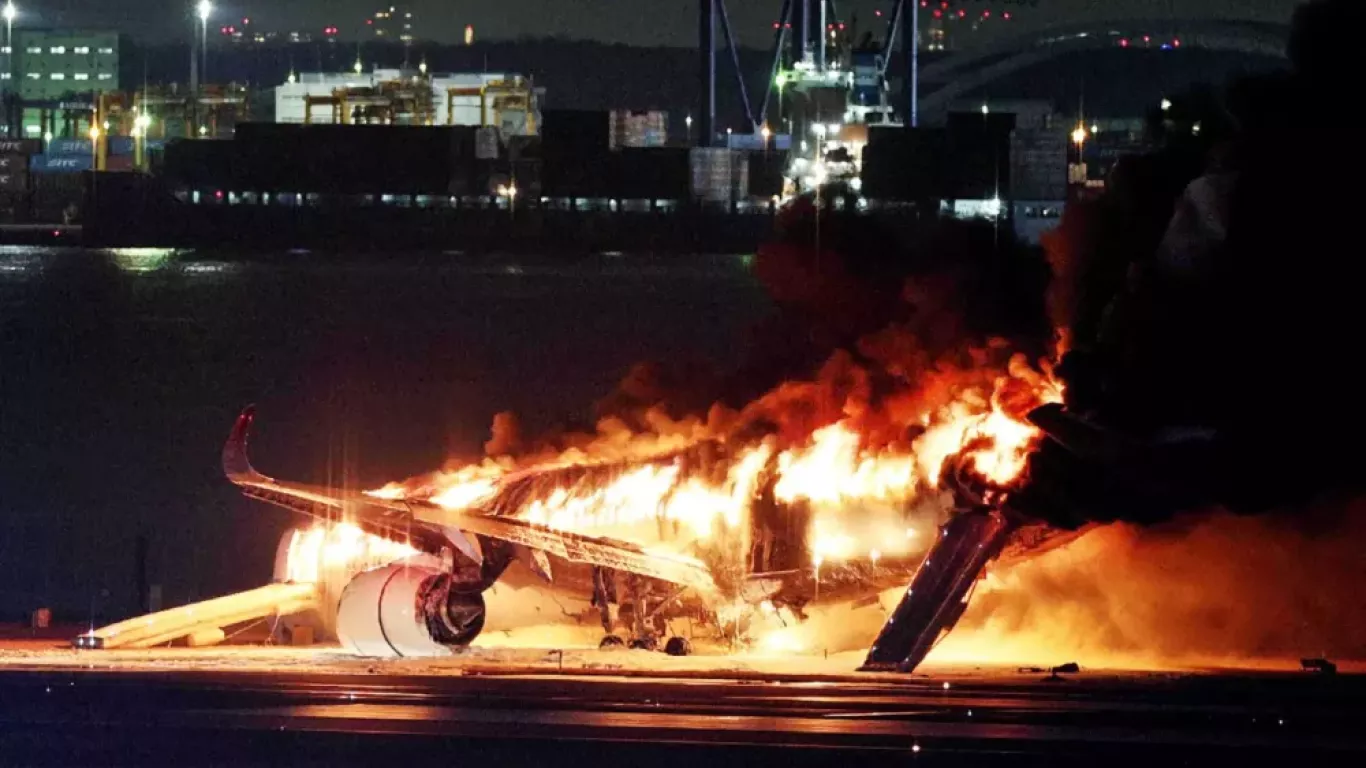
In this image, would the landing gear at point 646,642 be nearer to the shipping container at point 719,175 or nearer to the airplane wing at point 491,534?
the airplane wing at point 491,534

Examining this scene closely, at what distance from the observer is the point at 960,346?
27609mm

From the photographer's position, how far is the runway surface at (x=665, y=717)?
653 inches

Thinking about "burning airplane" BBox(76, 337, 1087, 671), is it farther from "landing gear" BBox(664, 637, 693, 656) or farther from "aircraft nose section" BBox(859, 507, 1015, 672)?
"aircraft nose section" BBox(859, 507, 1015, 672)

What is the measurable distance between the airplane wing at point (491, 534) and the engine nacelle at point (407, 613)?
1.41ft

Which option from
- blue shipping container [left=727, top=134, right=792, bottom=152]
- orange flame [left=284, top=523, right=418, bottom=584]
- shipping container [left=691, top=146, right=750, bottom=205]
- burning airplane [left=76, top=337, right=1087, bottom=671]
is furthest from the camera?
blue shipping container [left=727, top=134, right=792, bottom=152]

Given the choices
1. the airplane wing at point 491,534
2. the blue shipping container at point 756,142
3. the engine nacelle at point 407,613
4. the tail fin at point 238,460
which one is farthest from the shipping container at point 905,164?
the engine nacelle at point 407,613

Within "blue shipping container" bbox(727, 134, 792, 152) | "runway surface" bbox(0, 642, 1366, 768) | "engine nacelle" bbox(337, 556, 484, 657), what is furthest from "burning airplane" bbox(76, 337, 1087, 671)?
"blue shipping container" bbox(727, 134, 792, 152)

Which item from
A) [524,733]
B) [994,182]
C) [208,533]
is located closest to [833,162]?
[994,182]

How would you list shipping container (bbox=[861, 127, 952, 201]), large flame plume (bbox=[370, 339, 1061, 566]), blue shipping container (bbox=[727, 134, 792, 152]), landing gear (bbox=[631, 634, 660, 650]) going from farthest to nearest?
blue shipping container (bbox=[727, 134, 792, 152]) → shipping container (bbox=[861, 127, 952, 201]) → landing gear (bbox=[631, 634, 660, 650]) → large flame plume (bbox=[370, 339, 1061, 566])

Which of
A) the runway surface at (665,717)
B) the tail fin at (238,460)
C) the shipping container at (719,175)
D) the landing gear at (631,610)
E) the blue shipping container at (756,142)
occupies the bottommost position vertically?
the landing gear at (631,610)

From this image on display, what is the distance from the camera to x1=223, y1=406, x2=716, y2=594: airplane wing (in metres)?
24.8

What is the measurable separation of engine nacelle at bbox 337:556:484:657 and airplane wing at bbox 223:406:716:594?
16.9 inches

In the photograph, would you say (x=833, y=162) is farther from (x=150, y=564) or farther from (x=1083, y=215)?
(x=1083, y=215)

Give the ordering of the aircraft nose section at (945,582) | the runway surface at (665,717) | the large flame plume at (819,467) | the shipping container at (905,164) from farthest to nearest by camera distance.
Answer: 1. the shipping container at (905,164)
2. the large flame plume at (819,467)
3. the aircraft nose section at (945,582)
4. the runway surface at (665,717)
